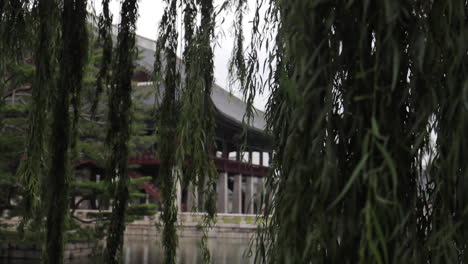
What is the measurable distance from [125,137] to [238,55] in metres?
0.97

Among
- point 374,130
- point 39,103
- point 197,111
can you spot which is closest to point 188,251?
point 39,103

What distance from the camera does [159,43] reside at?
3.45 metres

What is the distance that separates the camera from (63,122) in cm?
338

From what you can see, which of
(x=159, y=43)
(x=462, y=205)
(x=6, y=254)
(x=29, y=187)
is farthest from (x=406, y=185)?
(x=6, y=254)

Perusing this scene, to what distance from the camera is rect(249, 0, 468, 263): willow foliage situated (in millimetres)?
1119

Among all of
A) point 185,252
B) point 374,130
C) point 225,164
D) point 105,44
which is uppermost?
point 225,164

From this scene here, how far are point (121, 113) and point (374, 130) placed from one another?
2699mm

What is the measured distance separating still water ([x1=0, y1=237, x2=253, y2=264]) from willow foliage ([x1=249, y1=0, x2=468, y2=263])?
27.0ft

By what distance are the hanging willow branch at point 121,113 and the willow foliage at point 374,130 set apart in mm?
2436

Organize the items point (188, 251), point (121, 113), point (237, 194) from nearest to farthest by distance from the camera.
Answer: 1. point (121, 113)
2. point (188, 251)
3. point (237, 194)

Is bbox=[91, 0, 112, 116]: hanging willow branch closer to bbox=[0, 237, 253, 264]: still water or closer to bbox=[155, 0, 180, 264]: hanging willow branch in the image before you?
bbox=[155, 0, 180, 264]: hanging willow branch

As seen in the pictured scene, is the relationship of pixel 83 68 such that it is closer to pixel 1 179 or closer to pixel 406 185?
pixel 406 185

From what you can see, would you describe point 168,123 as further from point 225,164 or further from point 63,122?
point 225,164

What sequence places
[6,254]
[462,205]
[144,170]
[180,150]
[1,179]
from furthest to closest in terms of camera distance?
[144,170] → [6,254] → [1,179] → [180,150] → [462,205]
